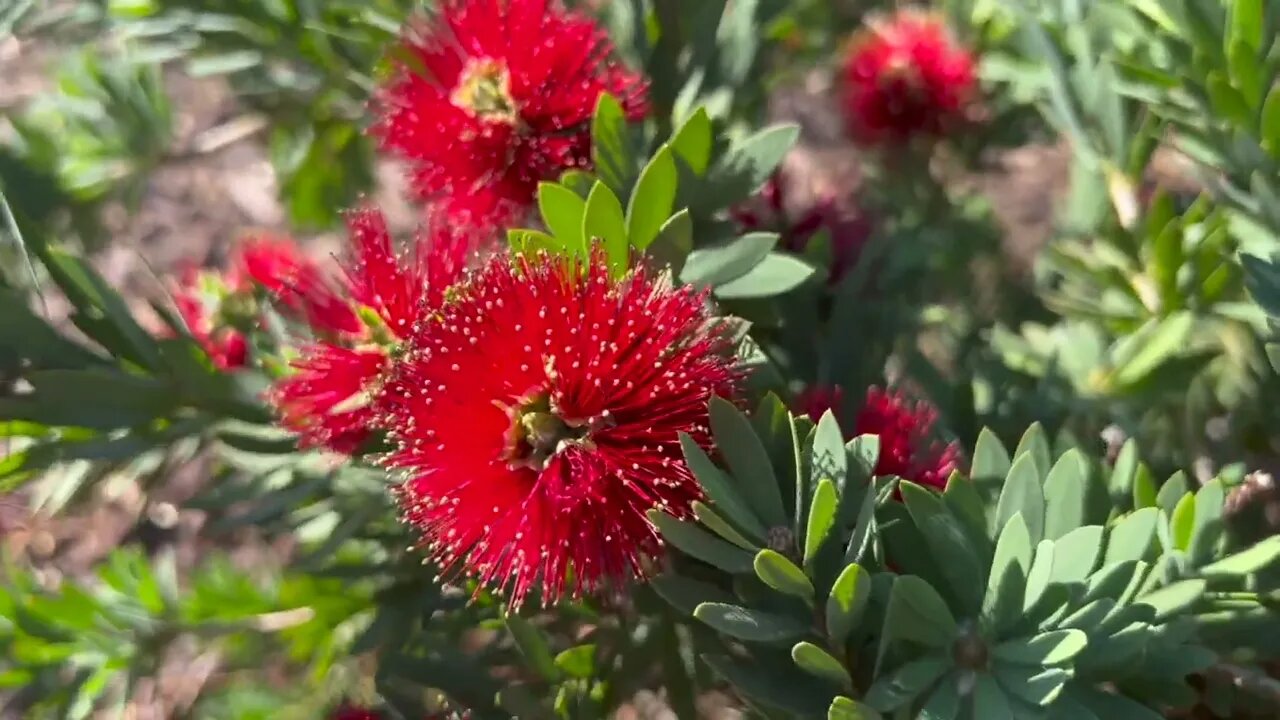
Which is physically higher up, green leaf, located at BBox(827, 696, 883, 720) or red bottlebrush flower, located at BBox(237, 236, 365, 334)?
red bottlebrush flower, located at BBox(237, 236, 365, 334)

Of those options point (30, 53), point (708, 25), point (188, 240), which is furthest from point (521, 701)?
point (30, 53)

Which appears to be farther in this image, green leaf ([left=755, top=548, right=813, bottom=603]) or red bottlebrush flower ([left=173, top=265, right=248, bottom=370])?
red bottlebrush flower ([left=173, top=265, right=248, bottom=370])

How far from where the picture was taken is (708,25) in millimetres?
928

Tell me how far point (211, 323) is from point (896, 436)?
727mm

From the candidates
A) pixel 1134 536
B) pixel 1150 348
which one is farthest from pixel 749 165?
pixel 1150 348

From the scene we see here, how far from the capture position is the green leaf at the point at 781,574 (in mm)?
570

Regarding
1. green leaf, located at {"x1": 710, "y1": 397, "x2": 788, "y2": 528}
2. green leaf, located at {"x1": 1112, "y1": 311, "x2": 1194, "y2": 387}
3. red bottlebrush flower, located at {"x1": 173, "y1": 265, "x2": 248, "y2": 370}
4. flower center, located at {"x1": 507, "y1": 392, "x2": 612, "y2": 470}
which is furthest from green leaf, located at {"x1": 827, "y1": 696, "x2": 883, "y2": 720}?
red bottlebrush flower, located at {"x1": 173, "y1": 265, "x2": 248, "y2": 370}

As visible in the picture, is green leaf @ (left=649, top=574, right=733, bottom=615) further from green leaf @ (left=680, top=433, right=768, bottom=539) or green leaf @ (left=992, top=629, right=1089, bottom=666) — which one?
green leaf @ (left=992, top=629, right=1089, bottom=666)

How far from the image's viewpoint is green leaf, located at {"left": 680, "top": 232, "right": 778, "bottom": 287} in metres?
0.74

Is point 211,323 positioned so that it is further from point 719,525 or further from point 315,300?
point 719,525

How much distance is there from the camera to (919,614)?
1.97ft

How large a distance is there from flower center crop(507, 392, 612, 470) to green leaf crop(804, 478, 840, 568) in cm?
16

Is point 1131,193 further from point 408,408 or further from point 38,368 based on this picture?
point 38,368

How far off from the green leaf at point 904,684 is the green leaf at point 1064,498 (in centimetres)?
13
